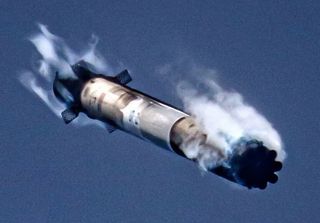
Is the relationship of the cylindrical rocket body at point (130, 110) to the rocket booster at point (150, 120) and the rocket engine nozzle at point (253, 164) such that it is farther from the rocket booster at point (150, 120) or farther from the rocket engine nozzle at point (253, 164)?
the rocket engine nozzle at point (253, 164)

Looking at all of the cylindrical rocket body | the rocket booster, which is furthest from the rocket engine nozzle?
the cylindrical rocket body

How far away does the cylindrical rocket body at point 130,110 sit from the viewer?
47734 millimetres

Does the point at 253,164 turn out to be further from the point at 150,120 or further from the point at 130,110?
the point at 130,110

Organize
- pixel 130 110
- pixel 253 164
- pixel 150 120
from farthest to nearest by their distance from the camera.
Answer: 1. pixel 130 110
2. pixel 150 120
3. pixel 253 164

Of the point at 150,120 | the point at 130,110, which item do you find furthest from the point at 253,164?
the point at 130,110

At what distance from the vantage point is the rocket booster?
4169 cm

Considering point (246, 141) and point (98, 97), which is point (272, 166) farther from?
point (98, 97)

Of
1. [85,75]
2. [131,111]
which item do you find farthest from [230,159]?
[85,75]

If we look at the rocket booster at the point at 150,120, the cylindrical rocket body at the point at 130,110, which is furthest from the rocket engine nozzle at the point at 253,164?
the cylindrical rocket body at the point at 130,110

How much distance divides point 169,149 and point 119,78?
1225 cm

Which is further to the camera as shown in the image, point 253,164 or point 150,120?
point 150,120

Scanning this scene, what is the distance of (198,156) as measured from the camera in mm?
44750

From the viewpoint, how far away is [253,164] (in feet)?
136

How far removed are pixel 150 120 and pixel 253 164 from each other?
939 cm
